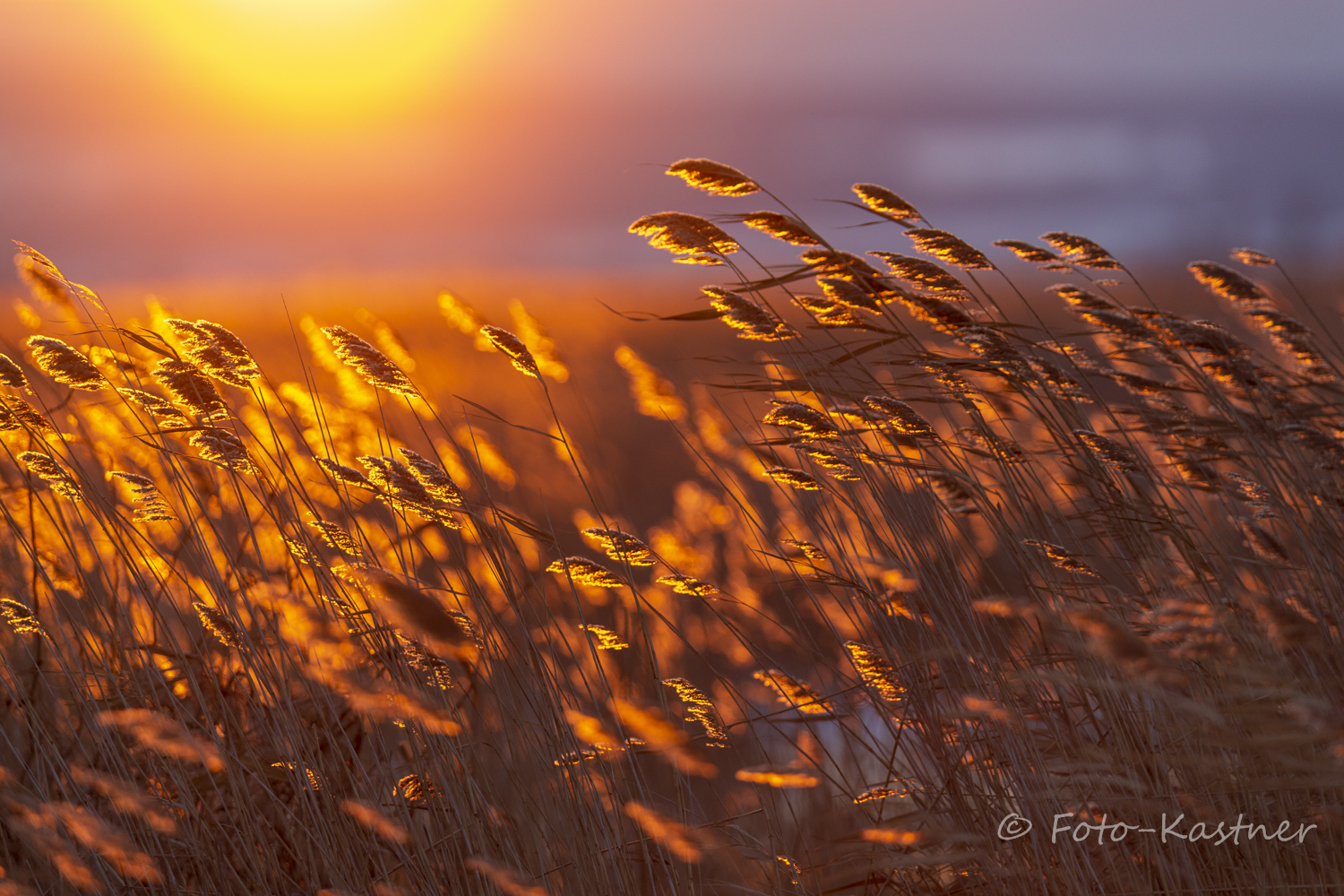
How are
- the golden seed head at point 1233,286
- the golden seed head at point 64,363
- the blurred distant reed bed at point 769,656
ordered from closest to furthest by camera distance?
the blurred distant reed bed at point 769,656
the golden seed head at point 64,363
the golden seed head at point 1233,286

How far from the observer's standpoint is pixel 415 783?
6.07 feet

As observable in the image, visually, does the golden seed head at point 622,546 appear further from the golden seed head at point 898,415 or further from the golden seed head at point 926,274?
the golden seed head at point 926,274

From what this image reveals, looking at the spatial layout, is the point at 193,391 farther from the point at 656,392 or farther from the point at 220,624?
the point at 656,392

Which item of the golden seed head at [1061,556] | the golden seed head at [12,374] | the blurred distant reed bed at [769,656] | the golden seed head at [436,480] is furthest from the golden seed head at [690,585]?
the golden seed head at [12,374]

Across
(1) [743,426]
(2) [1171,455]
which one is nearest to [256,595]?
(1) [743,426]

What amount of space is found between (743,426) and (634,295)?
1379 inches

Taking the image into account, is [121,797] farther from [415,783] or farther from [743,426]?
[743,426]

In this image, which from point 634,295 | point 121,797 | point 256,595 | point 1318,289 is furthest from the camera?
point 634,295

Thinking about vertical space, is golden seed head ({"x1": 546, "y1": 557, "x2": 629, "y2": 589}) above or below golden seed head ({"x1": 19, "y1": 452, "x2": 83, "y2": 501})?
below

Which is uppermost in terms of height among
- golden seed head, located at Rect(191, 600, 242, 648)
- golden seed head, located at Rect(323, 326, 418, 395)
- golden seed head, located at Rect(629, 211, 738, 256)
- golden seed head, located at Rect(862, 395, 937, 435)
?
golden seed head, located at Rect(629, 211, 738, 256)

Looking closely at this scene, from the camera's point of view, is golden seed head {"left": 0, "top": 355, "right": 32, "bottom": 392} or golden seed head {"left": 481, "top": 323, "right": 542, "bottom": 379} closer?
golden seed head {"left": 0, "top": 355, "right": 32, "bottom": 392}

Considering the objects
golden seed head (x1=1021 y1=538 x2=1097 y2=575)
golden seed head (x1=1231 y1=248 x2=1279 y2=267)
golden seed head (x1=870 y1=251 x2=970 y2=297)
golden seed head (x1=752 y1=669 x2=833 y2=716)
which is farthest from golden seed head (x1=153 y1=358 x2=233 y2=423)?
golden seed head (x1=1231 y1=248 x2=1279 y2=267)

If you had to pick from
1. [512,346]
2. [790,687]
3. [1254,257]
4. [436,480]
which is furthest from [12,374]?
[1254,257]

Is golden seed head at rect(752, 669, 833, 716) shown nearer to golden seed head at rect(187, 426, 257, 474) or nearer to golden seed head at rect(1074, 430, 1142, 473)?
golden seed head at rect(1074, 430, 1142, 473)
